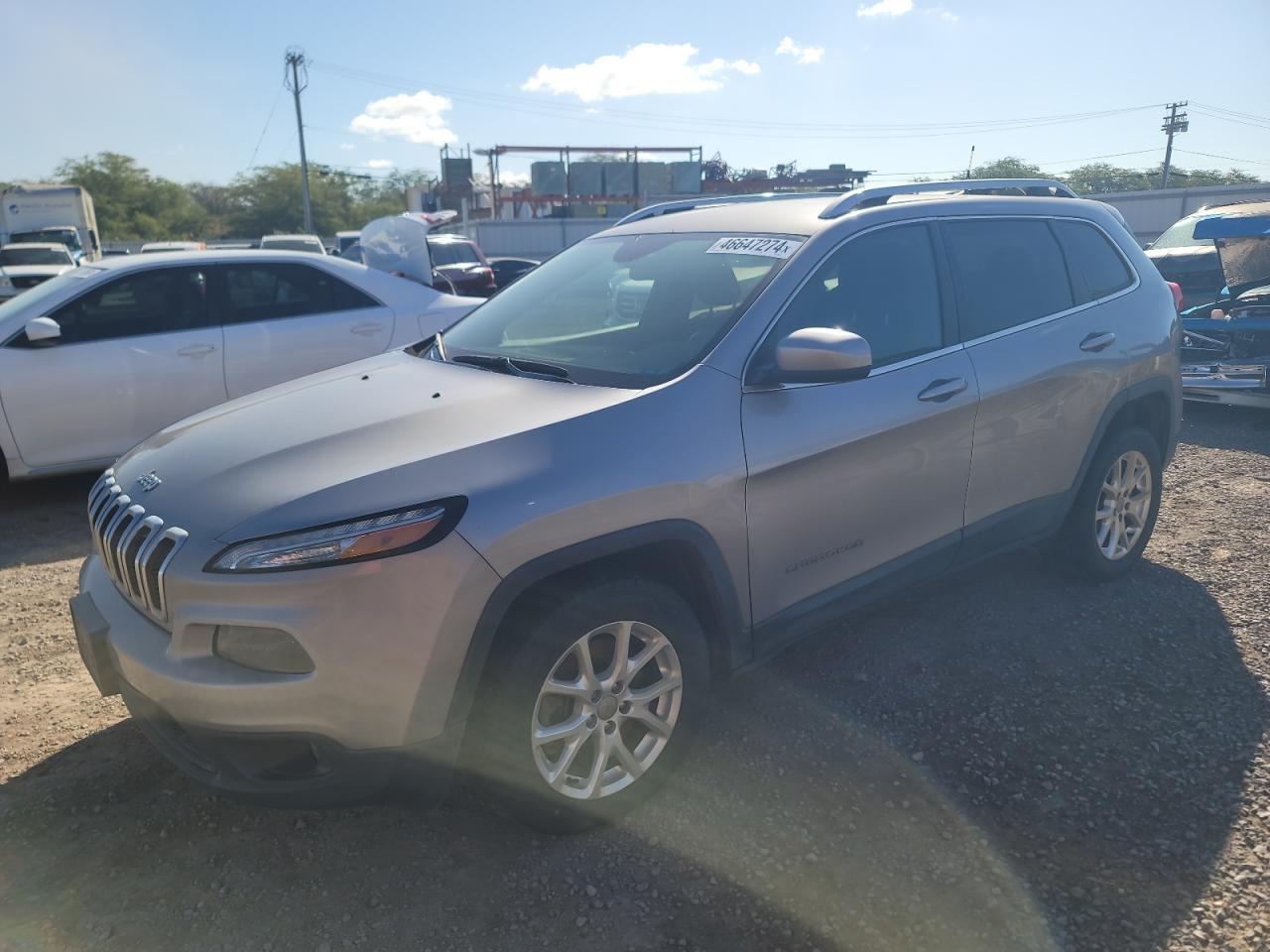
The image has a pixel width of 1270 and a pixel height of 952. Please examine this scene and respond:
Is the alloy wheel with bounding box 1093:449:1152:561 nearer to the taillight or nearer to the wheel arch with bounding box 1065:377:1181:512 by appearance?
the wheel arch with bounding box 1065:377:1181:512

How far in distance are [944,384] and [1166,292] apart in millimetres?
1911

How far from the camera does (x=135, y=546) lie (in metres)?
2.38

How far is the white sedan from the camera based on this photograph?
5.39m

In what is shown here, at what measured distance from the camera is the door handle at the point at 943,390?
321 cm

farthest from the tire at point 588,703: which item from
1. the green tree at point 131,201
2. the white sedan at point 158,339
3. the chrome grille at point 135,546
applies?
the green tree at point 131,201

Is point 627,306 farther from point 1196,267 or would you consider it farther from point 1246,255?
point 1196,267

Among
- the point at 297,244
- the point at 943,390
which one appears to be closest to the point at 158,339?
the point at 943,390

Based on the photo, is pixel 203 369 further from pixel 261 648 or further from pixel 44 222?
pixel 44 222

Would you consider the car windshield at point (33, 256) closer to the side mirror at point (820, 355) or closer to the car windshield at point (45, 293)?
the car windshield at point (45, 293)

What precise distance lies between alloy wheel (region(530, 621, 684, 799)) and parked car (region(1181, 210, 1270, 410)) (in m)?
6.84

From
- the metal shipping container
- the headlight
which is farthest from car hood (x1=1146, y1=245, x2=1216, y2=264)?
the metal shipping container

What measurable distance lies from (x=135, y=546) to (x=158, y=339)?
3.89m

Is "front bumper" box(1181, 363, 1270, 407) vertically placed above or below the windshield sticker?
below

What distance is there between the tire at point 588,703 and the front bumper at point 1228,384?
6.69m
